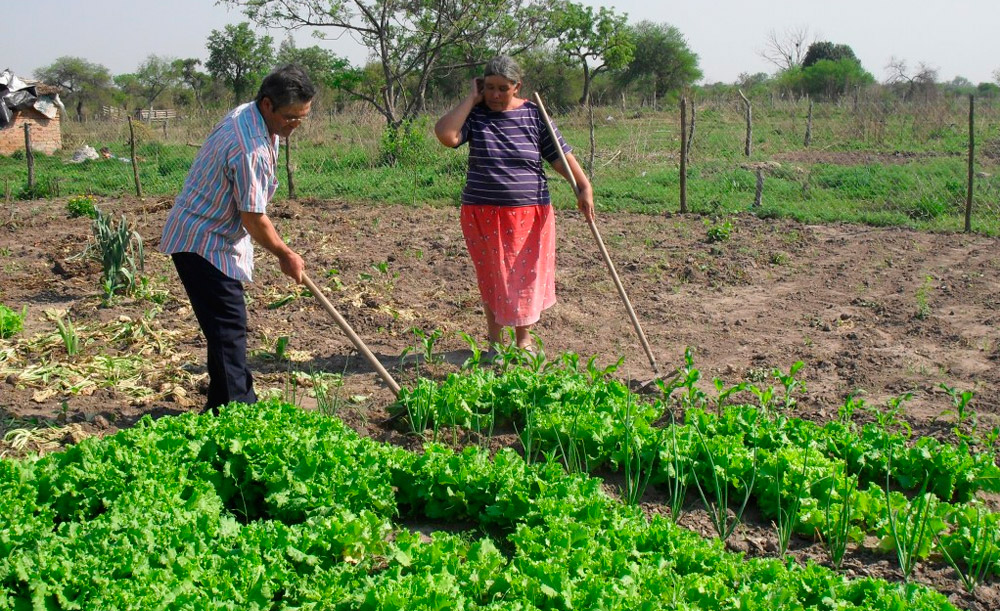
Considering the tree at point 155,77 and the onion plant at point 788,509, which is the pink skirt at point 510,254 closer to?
the onion plant at point 788,509

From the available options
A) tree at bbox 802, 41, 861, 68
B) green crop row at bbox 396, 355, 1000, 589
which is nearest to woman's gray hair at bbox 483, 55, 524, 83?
green crop row at bbox 396, 355, 1000, 589

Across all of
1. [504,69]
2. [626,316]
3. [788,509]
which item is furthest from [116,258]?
[788,509]

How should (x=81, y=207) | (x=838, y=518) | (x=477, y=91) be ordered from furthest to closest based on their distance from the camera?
(x=81, y=207) → (x=477, y=91) → (x=838, y=518)

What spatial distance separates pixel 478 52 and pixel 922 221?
43.3 feet

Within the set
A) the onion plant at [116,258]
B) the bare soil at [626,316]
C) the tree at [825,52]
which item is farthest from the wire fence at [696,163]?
the tree at [825,52]

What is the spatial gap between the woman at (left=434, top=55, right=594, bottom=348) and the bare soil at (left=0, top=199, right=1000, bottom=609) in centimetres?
67

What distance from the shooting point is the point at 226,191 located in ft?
12.9

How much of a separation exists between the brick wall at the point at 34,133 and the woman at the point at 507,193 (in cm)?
1879

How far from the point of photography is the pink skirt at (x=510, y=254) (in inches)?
206

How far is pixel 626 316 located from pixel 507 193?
6.64ft

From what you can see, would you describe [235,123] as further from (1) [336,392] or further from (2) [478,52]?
(2) [478,52]

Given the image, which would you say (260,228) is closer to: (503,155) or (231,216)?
(231,216)

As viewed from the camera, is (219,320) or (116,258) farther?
(116,258)

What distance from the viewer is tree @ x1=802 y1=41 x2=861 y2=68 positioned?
50.1 m
